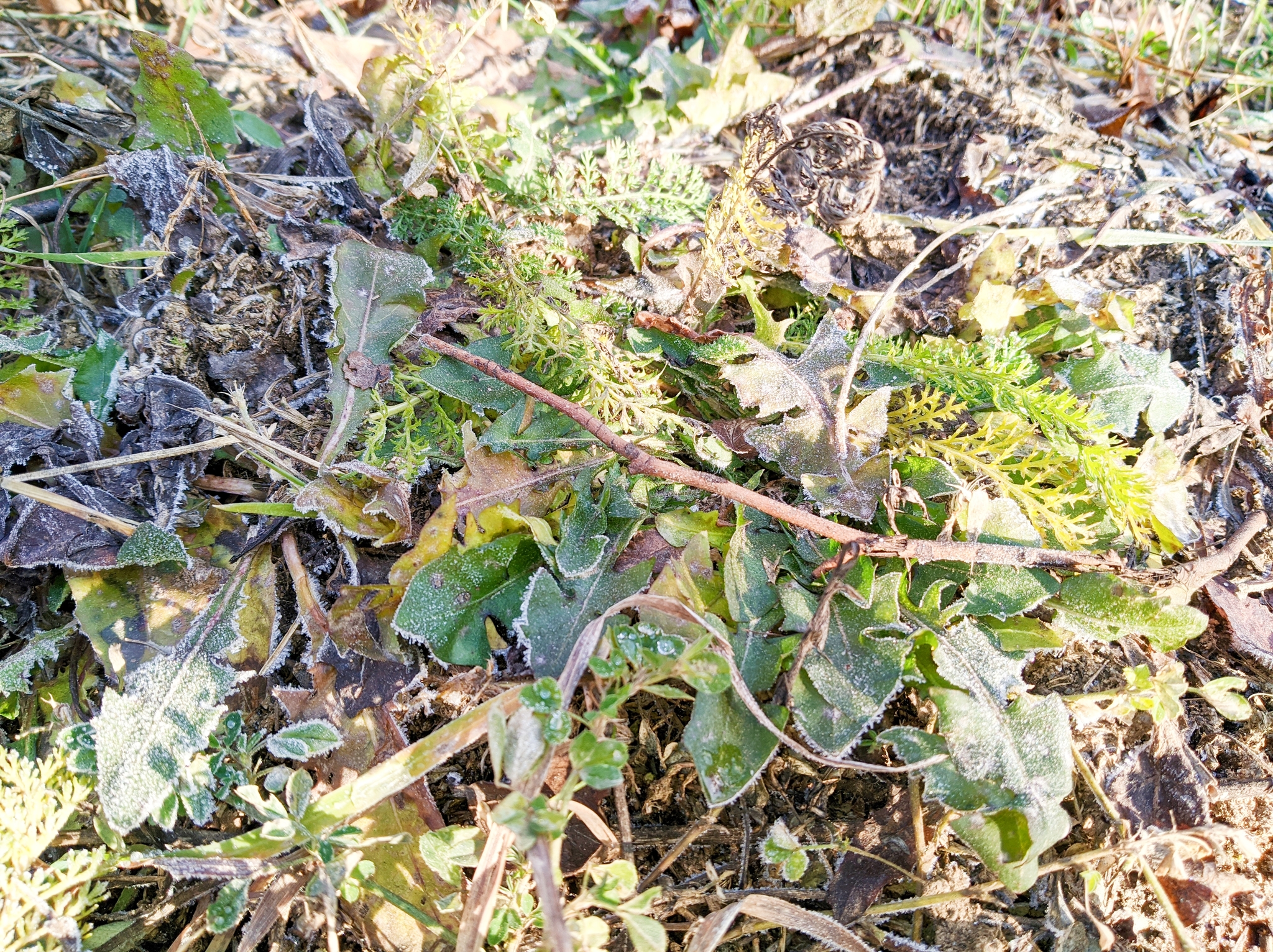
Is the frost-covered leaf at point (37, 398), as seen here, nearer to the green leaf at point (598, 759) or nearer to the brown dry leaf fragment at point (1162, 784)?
the green leaf at point (598, 759)

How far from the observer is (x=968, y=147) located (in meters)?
2.42

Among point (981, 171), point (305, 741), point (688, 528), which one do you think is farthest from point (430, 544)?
point (981, 171)

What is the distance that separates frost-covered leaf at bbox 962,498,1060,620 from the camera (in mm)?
1645

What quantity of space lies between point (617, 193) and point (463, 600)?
1.26m

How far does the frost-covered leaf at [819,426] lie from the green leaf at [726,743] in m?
0.50

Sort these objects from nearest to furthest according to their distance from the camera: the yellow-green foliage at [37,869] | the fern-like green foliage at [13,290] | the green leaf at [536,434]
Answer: the yellow-green foliage at [37,869]
the green leaf at [536,434]
the fern-like green foliage at [13,290]

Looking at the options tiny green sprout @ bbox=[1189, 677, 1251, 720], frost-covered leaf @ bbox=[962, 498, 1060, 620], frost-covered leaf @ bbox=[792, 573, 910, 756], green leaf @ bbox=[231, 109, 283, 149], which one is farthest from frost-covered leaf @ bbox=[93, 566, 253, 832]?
tiny green sprout @ bbox=[1189, 677, 1251, 720]

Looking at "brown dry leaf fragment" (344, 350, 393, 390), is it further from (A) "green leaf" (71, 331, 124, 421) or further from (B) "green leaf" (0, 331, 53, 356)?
(B) "green leaf" (0, 331, 53, 356)

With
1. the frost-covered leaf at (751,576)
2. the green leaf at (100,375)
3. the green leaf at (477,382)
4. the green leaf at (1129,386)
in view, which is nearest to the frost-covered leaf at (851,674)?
the frost-covered leaf at (751,576)

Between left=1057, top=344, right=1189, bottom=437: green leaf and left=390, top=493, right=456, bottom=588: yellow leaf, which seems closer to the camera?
left=390, top=493, right=456, bottom=588: yellow leaf

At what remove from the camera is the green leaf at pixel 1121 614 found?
1641 mm

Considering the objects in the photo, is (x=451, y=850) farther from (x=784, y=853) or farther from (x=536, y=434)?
(x=536, y=434)

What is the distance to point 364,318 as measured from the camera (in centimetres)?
195

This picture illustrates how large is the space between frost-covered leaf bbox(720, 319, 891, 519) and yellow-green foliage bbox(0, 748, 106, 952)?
5.17ft
